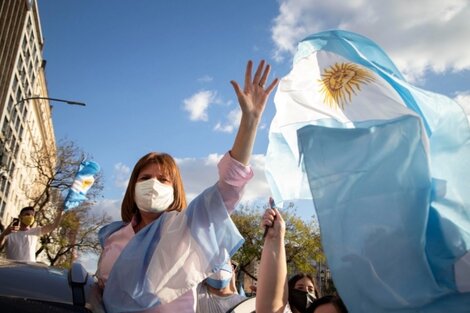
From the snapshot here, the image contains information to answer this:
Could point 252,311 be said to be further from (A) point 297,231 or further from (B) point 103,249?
(A) point 297,231

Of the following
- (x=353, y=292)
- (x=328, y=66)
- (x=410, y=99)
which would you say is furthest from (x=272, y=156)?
(x=353, y=292)

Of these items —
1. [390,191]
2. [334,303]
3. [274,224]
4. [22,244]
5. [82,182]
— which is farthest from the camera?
[22,244]

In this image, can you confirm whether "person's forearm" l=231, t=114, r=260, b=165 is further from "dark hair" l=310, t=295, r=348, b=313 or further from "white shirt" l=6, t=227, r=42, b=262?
"white shirt" l=6, t=227, r=42, b=262

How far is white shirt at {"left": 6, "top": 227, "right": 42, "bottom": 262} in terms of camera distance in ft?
22.3

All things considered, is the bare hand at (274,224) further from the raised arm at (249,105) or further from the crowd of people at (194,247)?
the raised arm at (249,105)

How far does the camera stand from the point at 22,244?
682 centimetres

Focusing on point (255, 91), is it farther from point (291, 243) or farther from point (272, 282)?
point (291, 243)

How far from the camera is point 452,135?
2092 millimetres

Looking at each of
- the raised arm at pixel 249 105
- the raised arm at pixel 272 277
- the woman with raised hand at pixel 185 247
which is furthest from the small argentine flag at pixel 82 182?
the raised arm at pixel 272 277

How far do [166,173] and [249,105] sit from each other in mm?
646

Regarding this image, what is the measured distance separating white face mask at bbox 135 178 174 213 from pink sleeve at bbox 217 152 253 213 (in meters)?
0.46

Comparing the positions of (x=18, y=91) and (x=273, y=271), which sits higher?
(x=18, y=91)

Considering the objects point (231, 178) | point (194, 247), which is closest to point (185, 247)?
point (194, 247)

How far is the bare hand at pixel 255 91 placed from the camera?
2.16 m
